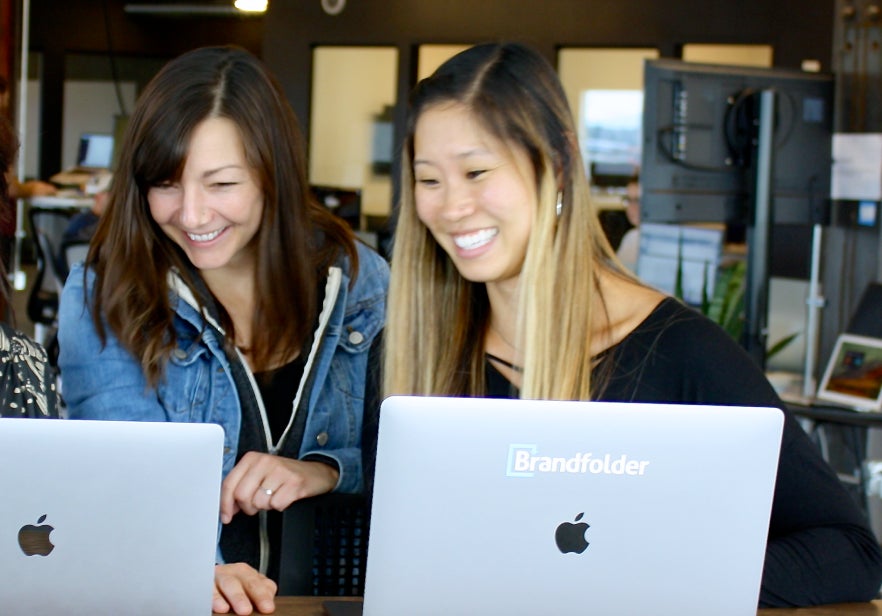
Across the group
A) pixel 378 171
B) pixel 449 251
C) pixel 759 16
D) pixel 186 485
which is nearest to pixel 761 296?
pixel 449 251

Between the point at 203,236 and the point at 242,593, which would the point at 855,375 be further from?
the point at 242,593

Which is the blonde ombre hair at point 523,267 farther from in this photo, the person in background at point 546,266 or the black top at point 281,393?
the black top at point 281,393

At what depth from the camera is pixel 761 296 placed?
4.00m

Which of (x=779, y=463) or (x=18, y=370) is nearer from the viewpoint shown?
(x=779, y=463)

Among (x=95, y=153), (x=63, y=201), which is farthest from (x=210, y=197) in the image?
(x=95, y=153)

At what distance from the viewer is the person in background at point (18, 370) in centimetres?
186

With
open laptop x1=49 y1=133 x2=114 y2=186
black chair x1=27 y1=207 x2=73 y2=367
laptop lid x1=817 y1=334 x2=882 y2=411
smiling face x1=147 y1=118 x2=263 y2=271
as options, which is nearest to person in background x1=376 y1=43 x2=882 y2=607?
smiling face x1=147 y1=118 x2=263 y2=271

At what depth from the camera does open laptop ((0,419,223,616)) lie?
1.19 m

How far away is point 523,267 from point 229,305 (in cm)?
72

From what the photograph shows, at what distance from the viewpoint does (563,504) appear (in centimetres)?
123

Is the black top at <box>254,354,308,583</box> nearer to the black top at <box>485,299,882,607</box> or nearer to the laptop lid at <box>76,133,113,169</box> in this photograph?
the black top at <box>485,299,882,607</box>

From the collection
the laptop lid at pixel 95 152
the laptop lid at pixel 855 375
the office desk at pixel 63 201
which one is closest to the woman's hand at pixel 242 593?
the laptop lid at pixel 855 375

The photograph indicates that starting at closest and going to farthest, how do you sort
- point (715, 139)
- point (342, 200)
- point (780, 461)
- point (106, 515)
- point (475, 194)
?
1. point (106, 515)
2. point (780, 461)
3. point (475, 194)
4. point (715, 139)
5. point (342, 200)

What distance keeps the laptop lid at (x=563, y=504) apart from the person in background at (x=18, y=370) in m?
0.85
